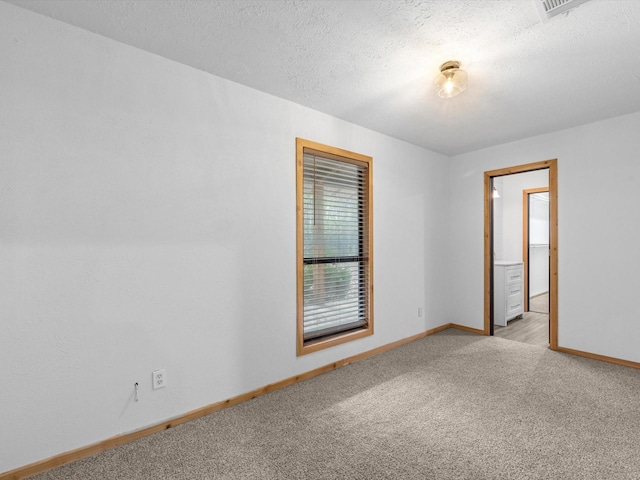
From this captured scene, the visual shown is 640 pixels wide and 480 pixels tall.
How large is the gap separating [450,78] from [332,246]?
1.71m

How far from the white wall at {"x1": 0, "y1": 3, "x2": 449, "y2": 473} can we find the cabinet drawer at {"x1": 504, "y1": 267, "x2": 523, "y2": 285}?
326 centimetres

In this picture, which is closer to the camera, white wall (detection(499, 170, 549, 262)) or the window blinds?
A: the window blinds

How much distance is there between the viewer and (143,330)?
2053mm

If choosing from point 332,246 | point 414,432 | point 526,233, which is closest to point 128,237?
point 332,246

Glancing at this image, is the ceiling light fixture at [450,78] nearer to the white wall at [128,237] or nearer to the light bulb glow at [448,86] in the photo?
the light bulb glow at [448,86]

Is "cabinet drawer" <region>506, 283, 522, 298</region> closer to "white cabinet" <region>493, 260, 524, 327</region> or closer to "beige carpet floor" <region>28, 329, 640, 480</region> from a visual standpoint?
"white cabinet" <region>493, 260, 524, 327</region>

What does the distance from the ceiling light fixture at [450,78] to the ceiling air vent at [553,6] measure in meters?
0.52

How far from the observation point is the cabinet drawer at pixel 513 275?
4633 mm

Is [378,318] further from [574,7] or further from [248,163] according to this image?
[574,7]

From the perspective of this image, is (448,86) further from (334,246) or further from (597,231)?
(597,231)

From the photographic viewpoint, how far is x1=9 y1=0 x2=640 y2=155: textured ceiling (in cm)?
172

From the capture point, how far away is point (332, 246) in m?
3.19

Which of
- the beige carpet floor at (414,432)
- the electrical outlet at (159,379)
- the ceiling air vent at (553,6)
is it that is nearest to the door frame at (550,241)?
the beige carpet floor at (414,432)

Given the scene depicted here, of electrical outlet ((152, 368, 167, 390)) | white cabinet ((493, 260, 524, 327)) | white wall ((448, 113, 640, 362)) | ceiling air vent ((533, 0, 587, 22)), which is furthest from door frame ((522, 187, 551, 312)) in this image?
electrical outlet ((152, 368, 167, 390))
